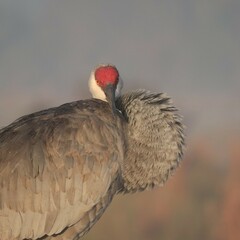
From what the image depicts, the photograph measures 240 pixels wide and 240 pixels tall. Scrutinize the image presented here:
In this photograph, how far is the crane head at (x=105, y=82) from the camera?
8.09 m

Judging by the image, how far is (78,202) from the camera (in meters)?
7.56

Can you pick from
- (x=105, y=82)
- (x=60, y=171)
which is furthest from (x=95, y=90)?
(x=60, y=171)

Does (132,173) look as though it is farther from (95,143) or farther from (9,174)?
(9,174)

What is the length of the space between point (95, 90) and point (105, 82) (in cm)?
16

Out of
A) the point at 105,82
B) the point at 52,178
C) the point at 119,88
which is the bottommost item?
the point at 52,178

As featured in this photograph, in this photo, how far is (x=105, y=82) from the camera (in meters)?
8.12

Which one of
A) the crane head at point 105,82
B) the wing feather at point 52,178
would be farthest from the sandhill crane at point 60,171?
the crane head at point 105,82

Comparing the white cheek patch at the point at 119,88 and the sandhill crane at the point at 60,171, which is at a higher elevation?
the white cheek patch at the point at 119,88

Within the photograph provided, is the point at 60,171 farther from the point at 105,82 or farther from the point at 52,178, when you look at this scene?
the point at 105,82

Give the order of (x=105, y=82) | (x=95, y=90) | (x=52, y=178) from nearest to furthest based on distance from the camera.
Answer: (x=52, y=178) < (x=105, y=82) < (x=95, y=90)

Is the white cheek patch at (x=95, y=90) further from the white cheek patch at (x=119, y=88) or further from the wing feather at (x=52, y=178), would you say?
the wing feather at (x=52, y=178)

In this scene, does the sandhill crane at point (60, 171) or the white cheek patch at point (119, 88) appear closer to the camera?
the sandhill crane at point (60, 171)

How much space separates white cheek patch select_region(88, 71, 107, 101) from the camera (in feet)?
26.8

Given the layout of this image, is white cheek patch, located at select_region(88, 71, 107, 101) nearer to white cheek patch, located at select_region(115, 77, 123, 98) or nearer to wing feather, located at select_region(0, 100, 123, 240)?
white cheek patch, located at select_region(115, 77, 123, 98)
